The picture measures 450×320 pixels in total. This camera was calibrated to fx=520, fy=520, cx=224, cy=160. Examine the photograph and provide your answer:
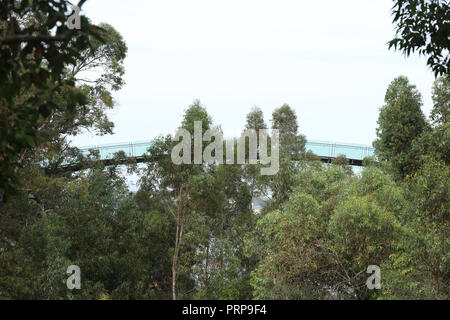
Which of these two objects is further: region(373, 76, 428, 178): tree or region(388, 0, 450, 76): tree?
region(373, 76, 428, 178): tree

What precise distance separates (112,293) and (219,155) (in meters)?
5.95

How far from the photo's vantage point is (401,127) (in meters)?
15.8

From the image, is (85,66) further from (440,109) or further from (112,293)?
(440,109)

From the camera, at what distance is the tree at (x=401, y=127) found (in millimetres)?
15484

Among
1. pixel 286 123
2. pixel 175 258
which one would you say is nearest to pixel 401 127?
pixel 175 258

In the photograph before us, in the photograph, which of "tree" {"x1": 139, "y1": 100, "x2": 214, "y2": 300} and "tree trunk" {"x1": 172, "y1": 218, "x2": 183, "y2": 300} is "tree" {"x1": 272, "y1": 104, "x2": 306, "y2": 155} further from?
"tree trunk" {"x1": 172, "y1": 218, "x2": 183, "y2": 300}

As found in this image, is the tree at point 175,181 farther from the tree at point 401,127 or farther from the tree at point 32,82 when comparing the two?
the tree at point 32,82

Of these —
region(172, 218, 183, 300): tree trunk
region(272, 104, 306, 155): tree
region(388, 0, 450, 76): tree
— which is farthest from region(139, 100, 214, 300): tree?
region(388, 0, 450, 76): tree

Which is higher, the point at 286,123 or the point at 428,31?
the point at 286,123

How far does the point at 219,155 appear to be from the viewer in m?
17.4

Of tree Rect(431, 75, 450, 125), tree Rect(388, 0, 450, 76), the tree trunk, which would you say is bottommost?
the tree trunk

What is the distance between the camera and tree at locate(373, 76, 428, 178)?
15.5 m

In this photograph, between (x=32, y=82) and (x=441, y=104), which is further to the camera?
(x=441, y=104)

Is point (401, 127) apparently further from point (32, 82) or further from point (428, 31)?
point (32, 82)
